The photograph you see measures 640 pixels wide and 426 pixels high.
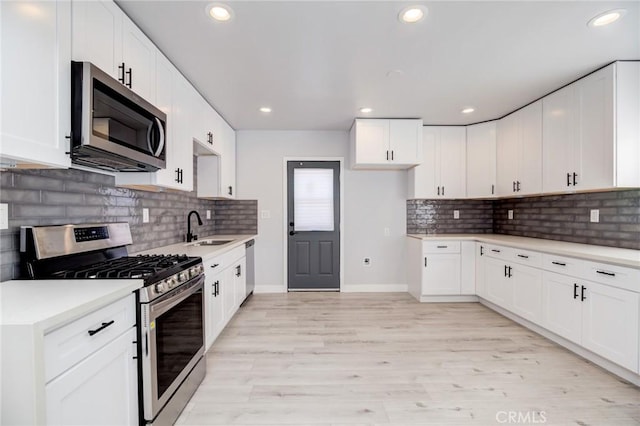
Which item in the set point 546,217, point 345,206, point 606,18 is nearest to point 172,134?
point 345,206

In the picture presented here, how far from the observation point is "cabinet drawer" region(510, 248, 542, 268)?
2.81m

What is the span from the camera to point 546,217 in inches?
137

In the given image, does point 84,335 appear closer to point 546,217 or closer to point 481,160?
point 546,217

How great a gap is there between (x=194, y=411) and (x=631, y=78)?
13.4 feet

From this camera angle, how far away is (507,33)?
6.44 feet

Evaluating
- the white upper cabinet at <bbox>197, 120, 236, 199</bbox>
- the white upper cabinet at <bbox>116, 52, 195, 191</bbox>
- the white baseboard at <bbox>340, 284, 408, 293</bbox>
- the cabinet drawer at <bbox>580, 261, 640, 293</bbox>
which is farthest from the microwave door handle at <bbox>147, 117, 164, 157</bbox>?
the cabinet drawer at <bbox>580, 261, 640, 293</bbox>

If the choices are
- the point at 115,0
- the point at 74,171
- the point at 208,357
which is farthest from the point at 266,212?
the point at 115,0

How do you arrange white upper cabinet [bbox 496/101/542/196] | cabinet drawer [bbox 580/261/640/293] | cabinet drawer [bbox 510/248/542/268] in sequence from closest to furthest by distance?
1. cabinet drawer [bbox 580/261/640/293]
2. cabinet drawer [bbox 510/248/542/268]
3. white upper cabinet [bbox 496/101/542/196]

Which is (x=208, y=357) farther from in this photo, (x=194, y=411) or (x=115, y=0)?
(x=115, y=0)

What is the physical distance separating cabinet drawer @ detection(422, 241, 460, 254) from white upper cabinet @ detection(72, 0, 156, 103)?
3.41 m

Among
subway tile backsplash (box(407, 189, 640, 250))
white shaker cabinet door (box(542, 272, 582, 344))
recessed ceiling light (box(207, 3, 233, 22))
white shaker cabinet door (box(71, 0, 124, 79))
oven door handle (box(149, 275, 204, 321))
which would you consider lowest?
white shaker cabinet door (box(542, 272, 582, 344))

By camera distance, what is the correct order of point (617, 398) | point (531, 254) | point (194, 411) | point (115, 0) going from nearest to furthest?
point (115, 0)
point (194, 411)
point (617, 398)
point (531, 254)

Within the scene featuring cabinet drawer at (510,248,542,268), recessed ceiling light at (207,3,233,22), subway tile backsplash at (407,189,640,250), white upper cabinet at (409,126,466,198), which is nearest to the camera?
recessed ceiling light at (207,3,233,22)
